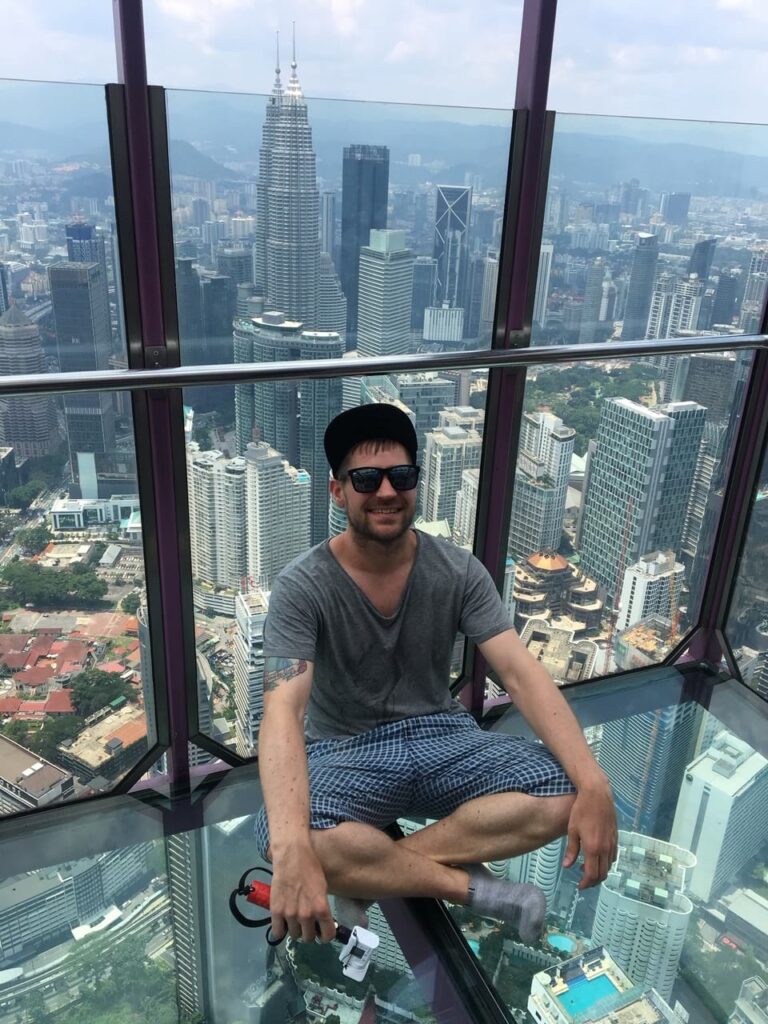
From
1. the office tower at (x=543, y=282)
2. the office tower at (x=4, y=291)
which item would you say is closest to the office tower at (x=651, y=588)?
the office tower at (x=543, y=282)

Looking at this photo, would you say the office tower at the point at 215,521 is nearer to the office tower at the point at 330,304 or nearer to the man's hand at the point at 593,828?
the office tower at the point at 330,304

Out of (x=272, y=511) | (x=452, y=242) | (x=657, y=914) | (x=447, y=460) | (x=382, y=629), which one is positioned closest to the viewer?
(x=382, y=629)

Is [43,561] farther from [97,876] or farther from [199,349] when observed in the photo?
[97,876]

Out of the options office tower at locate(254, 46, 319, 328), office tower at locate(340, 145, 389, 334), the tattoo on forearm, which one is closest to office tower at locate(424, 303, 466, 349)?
office tower at locate(340, 145, 389, 334)

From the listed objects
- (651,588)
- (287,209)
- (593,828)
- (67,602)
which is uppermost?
(287,209)

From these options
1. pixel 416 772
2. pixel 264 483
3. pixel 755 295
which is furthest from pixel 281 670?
pixel 755 295

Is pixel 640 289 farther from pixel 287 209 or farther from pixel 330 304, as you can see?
pixel 287 209

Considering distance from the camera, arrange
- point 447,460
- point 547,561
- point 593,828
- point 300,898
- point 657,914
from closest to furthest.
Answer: point 300,898 < point 593,828 < point 657,914 < point 447,460 < point 547,561
